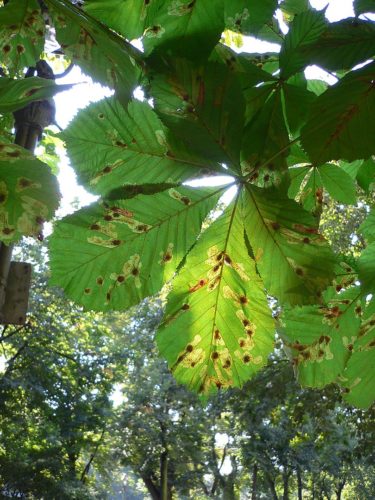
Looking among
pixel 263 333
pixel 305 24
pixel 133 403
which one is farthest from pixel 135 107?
pixel 133 403

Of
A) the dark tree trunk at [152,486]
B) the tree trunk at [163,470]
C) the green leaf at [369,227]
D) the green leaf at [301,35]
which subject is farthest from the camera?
the dark tree trunk at [152,486]

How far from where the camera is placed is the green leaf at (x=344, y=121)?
1.55ft

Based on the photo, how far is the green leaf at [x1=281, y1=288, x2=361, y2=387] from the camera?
2.50ft

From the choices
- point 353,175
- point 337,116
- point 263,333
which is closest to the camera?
point 337,116

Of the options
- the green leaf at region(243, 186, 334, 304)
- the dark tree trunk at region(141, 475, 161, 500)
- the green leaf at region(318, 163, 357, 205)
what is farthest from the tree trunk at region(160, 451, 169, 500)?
the green leaf at region(243, 186, 334, 304)

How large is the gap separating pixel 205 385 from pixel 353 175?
436 mm

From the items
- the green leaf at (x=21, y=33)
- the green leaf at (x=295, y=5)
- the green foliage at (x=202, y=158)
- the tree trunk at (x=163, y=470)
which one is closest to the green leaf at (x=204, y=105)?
the green foliage at (x=202, y=158)

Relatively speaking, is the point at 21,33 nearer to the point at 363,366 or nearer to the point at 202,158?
the point at 202,158

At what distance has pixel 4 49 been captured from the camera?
0.63 metres

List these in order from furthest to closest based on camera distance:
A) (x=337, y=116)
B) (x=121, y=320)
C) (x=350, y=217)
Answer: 1. (x=121, y=320)
2. (x=350, y=217)
3. (x=337, y=116)

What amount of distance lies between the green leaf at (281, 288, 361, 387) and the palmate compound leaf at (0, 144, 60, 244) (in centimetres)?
A: 44

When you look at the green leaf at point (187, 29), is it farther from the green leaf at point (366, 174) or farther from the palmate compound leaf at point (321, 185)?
the green leaf at point (366, 174)

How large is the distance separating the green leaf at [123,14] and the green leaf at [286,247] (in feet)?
0.71

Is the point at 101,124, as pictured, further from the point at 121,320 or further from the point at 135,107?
the point at 121,320
